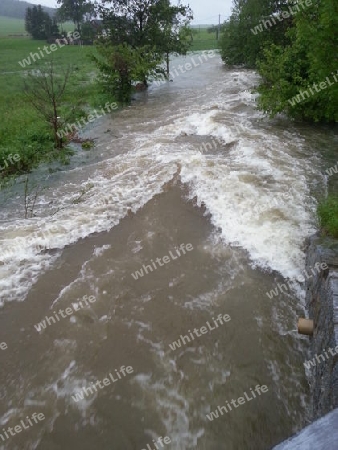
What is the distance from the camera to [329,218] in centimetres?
642

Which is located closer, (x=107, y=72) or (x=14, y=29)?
(x=107, y=72)

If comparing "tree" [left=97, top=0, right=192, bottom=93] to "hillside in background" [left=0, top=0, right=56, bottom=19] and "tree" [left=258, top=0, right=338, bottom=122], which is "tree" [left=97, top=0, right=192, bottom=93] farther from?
"hillside in background" [left=0, top=0, right=56, bottom=19]

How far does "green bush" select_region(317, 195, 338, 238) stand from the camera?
6.14 metres

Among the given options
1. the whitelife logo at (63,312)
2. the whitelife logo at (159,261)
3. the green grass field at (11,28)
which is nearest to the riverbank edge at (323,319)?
the whitelife logo at (159,261)

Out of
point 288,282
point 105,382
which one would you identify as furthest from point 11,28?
point 105,382

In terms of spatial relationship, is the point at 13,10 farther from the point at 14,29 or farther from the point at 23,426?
the point at 23,426

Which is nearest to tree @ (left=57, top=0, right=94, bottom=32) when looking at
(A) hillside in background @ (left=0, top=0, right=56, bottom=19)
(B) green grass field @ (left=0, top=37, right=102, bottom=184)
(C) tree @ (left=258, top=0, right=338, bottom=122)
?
(B) green grass field @ (left=0, top=37, right=102, bottom=184)

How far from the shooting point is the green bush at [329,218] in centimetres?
614

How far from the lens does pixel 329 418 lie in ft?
7.64

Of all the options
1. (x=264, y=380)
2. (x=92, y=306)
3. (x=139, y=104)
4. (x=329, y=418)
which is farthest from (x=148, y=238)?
(x=139, y=104)

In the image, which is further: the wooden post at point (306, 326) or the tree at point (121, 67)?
the tree at point (121, 67)

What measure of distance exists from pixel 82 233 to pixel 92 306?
7.25 feet

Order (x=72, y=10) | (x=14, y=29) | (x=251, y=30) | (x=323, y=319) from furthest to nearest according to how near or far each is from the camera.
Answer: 1. (x=14, y=29)
2. (x=72, y=10)
3. (x=251, y=30)
4. (x=323, y=319)

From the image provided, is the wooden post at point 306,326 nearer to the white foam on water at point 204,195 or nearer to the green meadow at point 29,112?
the white foam on water at point 204,195
